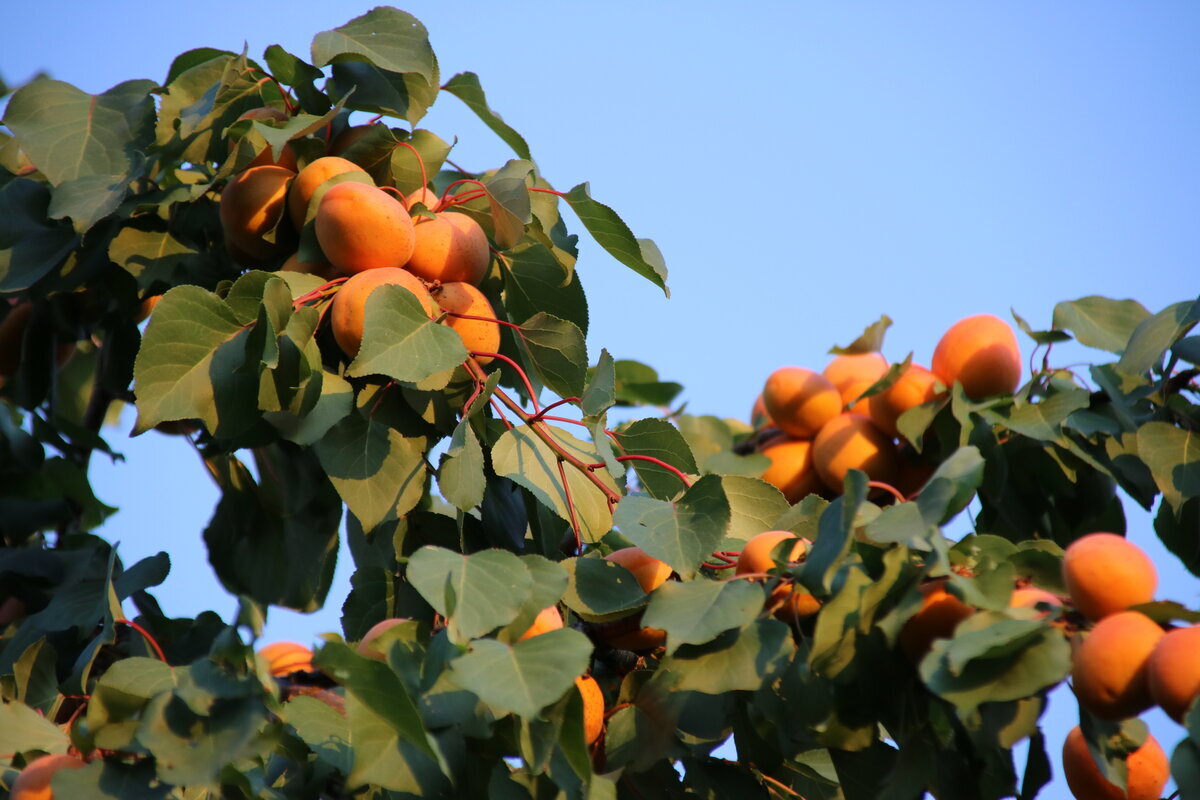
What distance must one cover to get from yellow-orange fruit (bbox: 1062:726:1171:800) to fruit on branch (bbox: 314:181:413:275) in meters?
1.00

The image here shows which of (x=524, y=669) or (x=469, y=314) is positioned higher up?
(x=469, y=314)

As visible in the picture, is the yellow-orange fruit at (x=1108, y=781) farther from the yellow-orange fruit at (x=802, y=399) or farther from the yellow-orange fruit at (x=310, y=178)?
the yellow-orange fruit at (x=310, y=178)

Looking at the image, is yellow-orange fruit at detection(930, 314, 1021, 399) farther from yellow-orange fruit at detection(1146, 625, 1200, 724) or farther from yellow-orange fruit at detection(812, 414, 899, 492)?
yellow-orange fruit at detection(1146, 625, 1200, 724)

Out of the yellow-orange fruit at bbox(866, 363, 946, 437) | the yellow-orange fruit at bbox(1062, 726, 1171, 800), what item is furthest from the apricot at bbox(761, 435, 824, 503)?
the yellow-orange fruit at bbox(1062, 726, 1171, 800)

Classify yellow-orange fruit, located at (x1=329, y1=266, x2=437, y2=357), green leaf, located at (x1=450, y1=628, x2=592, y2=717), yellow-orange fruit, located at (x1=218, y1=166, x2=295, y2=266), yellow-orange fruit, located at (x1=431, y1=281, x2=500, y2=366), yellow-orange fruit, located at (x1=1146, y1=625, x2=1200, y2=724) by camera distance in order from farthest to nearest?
yellow-orange fruit, located at (x1=218, y1=166, x2=295, y2=266), yellow-orange fruit, located at (x1=431, y1=281, x2=500, y2=366), yellow-orange fruit, located at (x1=329, y1=266, x2=437, y2=357), green leaf, located at (x1=450, y1=628, x2=592, y2=717), yellow-orange fruit, located at (x1=1146, y1=625, x2=1200, y2=724)

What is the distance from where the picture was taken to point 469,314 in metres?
1.58

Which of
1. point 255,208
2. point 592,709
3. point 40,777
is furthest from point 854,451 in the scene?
point 40,777

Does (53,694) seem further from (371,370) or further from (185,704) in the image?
(371,370)

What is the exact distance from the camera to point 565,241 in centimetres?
179

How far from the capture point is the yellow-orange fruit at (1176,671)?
0.90m

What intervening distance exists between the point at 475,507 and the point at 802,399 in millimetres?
590

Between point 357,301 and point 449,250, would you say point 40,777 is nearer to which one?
point 357,301

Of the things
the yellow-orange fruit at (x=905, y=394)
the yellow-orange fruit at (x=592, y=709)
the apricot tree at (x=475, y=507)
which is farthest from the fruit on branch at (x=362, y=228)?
the yellow-orange fruit at (x=905, y=394)

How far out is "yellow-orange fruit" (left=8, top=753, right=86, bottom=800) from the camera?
1.25m
